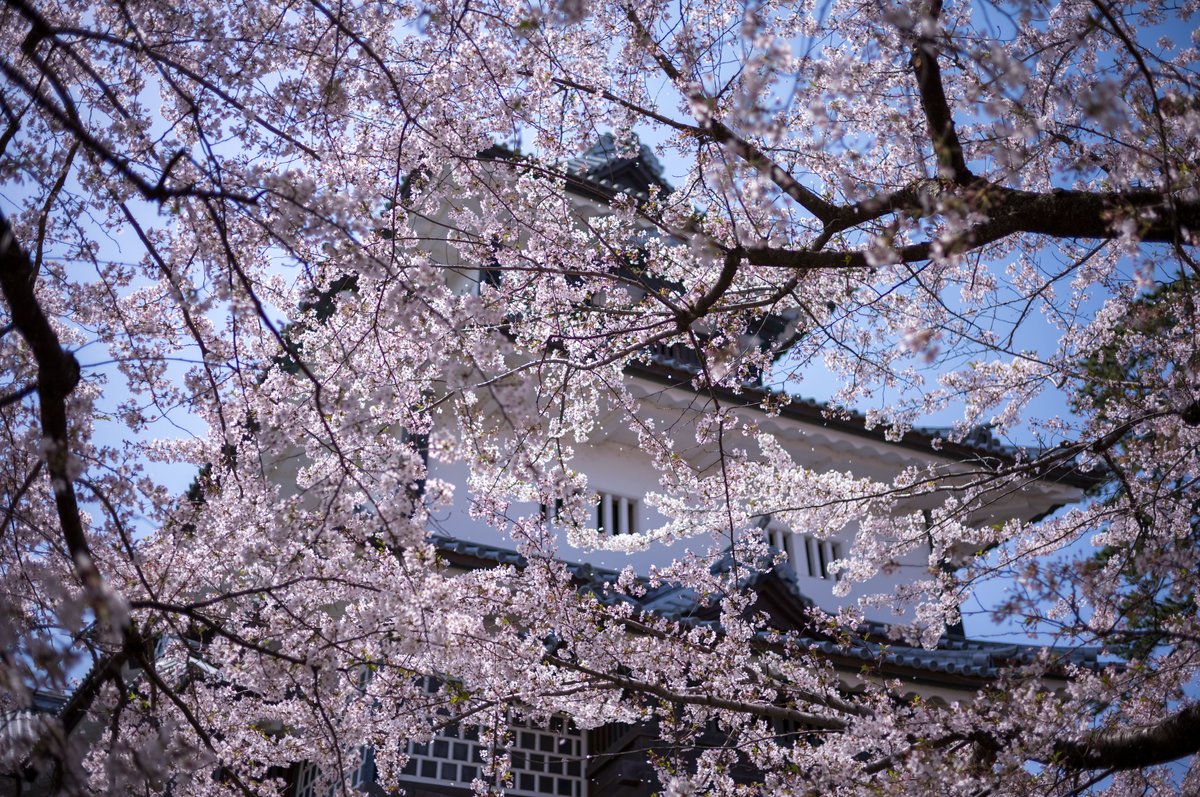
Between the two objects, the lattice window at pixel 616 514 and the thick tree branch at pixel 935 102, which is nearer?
Answer: the thick tree branch at pixel 935 102

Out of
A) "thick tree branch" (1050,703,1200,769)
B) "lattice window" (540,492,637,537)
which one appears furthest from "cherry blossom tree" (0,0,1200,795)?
"lattice window" (540,492,637,537)

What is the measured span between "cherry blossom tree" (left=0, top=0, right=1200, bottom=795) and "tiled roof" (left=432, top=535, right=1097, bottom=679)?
1326 millimetres

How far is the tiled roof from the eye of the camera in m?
8.35

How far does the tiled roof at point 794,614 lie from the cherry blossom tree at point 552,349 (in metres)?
1.33

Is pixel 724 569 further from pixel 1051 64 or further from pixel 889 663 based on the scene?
pixel 1051 64

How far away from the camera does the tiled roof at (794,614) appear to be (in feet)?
27.4

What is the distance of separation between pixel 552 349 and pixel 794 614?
4895 mm

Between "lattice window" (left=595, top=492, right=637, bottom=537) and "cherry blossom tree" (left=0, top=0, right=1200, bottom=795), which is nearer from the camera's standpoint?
"cherry blossom tree" (left=0, top=0, right=1200, bottom=795)

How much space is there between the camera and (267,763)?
6555 mm

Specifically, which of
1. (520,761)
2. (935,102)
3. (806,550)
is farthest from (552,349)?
(806,550)

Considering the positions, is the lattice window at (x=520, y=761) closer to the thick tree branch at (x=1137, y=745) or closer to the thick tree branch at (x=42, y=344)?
the thick tree branch at (x=1137, y=745)

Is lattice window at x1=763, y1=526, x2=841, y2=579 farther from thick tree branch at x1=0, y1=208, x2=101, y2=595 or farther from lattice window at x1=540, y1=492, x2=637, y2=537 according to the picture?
thick tree branch at x1=0, y1=208, x2=101, y2=595

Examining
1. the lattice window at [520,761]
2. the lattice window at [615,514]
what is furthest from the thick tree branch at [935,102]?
the lattice window at [615,514]

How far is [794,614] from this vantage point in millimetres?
9148
